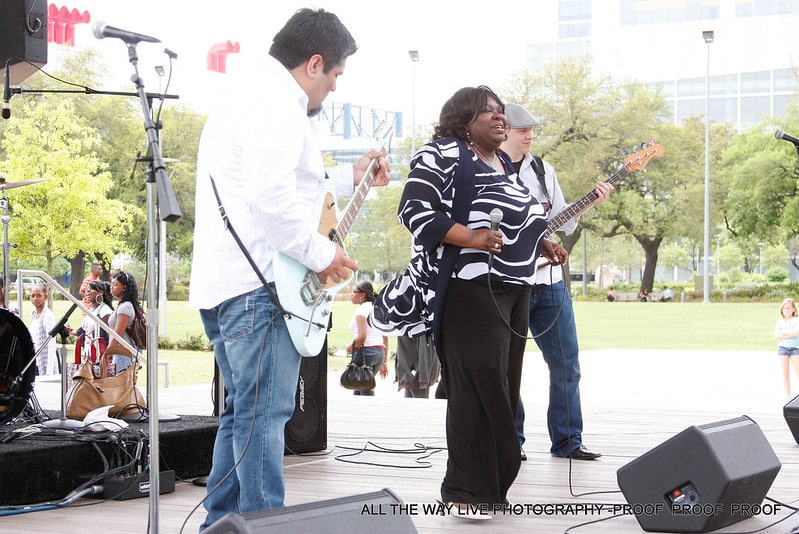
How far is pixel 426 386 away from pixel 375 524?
25.9 feet

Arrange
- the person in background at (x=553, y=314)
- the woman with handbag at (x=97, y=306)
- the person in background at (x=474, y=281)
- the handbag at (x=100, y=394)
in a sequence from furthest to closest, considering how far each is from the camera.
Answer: the woman with handbag at (x=97, y=306)
the person in background at (x=553, y=314)
the handbag at (x=100, y=394)
the person in background at (x=474, y=281)

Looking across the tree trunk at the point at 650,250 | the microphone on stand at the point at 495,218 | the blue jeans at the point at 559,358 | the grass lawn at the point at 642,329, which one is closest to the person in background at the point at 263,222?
the microphone on stand at the point at 495,218

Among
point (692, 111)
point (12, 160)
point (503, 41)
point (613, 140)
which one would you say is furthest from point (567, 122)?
point (692, 111)

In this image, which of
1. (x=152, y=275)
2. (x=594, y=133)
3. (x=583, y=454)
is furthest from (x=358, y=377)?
(x=594, y=133)

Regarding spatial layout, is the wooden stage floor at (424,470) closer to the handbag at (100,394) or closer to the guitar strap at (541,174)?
the handbag at (100,394)

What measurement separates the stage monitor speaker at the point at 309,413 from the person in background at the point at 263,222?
2.76 metres

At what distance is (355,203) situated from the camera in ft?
10.4

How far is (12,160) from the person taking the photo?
2966 cm

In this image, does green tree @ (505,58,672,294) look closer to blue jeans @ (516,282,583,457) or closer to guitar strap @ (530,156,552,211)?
blue jeans @ (516,282,583,457)

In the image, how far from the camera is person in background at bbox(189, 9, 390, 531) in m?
2.66

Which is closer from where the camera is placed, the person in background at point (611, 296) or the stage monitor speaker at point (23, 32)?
the stage monitor speaker at point (23, 32)

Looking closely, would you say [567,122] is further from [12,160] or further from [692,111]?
[692,111]

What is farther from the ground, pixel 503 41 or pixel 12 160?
pixel 503 41

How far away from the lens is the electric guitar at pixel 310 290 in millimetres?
2732
